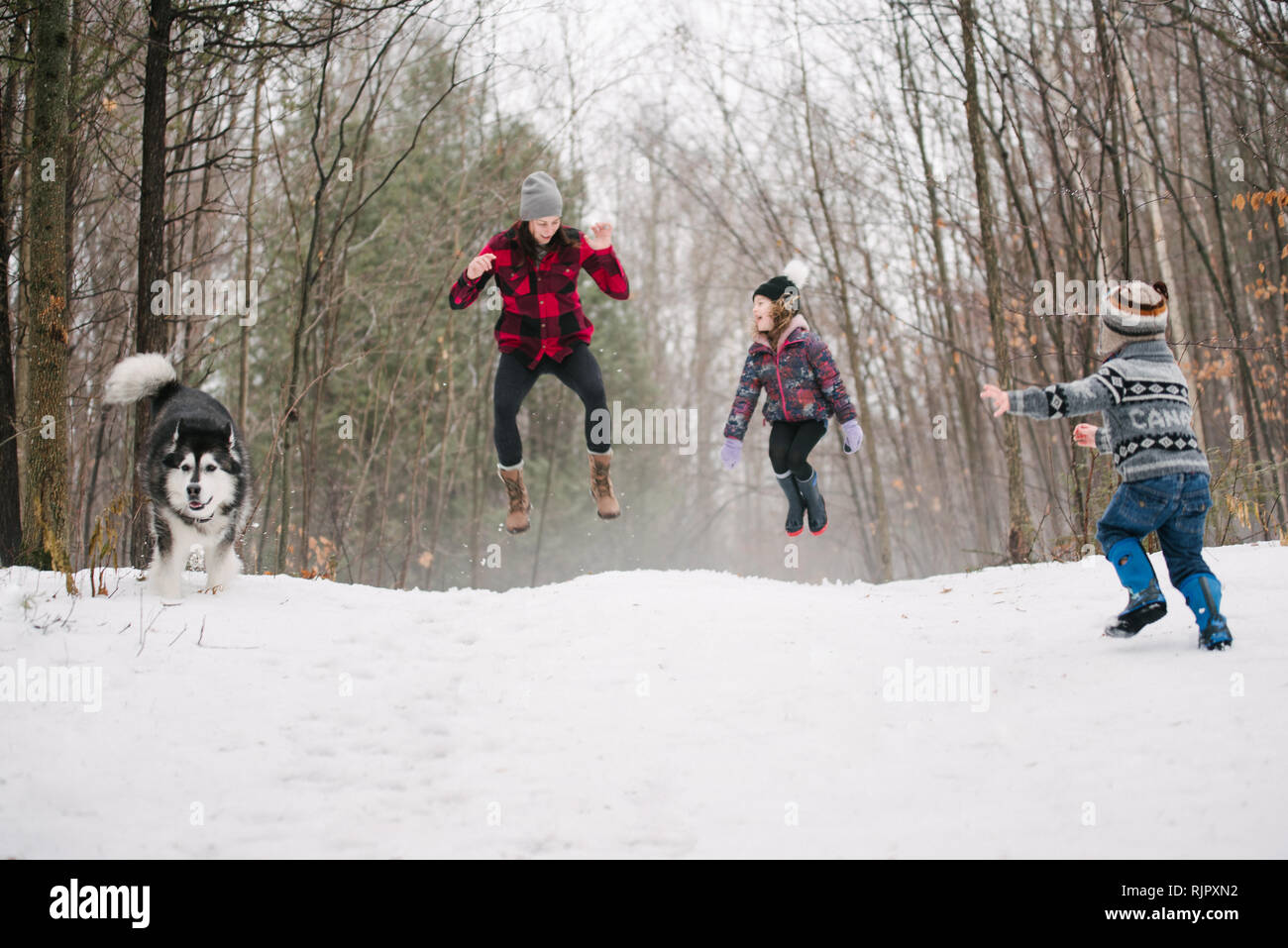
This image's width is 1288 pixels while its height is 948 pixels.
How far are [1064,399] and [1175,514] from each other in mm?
774

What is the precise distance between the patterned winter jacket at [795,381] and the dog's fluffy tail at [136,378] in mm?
3842

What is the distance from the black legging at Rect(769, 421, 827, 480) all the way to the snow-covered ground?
4.10 ft

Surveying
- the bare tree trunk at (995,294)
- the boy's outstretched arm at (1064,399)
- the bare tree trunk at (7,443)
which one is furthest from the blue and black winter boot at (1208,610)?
the bare tree trunk at (7,443)

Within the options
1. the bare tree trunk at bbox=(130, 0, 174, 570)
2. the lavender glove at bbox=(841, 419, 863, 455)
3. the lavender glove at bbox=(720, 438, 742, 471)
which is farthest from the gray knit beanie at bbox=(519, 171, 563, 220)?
the bare tree trunk at bbox=(130, 0, 174, 570)

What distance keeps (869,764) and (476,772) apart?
161 cm

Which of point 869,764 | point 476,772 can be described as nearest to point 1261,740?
point 869,764

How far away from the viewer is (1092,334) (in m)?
8.87

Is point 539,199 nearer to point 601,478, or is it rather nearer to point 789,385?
point 601,478

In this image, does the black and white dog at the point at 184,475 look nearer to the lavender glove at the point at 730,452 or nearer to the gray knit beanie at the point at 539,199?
the gray knit beanie at the point at 539,199

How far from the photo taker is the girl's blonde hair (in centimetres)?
664

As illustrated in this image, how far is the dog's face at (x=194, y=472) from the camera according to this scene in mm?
5527

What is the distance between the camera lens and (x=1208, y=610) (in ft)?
14.1

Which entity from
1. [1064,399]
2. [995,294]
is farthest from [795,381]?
[995,294]
